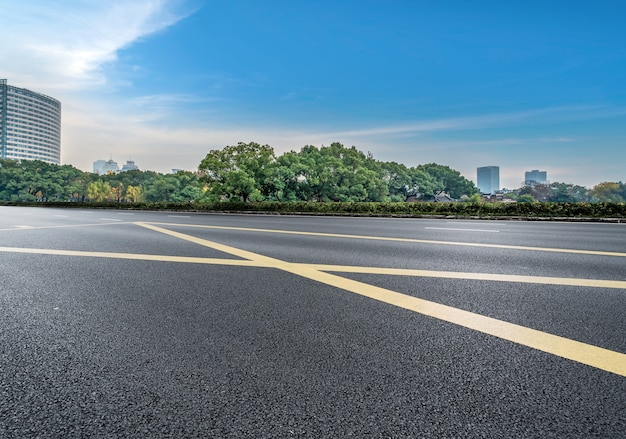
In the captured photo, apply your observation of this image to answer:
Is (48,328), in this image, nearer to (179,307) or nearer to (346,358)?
(179,307)

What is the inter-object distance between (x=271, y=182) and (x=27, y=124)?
186m

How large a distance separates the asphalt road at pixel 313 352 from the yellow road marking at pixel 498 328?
19 millimetres

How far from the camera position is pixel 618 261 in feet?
21.5

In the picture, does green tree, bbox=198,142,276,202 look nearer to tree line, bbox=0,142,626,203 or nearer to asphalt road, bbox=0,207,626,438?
tree line, bbox=0,142,626,203

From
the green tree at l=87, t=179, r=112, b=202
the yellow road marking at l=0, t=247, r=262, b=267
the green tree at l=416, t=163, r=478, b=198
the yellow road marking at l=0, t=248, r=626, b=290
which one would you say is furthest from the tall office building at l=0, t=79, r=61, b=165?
the yellow road marking at l=0, t=248, r=626, b=290

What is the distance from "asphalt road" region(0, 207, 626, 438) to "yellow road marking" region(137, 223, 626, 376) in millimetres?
19

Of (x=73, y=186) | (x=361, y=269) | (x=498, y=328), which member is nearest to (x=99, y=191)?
(x=73, y=186)

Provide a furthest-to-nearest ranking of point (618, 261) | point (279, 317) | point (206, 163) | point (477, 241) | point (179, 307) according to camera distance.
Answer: point (206, 163) < point (477, 241) < point (618, 261) < point (179, 307) < point (279, 317)

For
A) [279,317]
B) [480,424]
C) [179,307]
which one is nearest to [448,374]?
[480,424]

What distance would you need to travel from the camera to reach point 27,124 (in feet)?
573

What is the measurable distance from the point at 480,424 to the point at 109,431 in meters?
1.74

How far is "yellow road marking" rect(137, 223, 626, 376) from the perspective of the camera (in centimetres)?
255

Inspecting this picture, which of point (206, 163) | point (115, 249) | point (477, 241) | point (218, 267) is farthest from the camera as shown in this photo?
point (206, 163)

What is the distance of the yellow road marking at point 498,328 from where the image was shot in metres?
2.55
